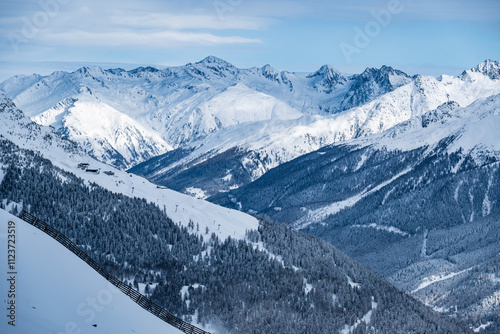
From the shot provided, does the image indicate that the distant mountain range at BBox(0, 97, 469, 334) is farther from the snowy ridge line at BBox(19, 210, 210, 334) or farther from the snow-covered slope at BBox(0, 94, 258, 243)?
the snowy ridge line at BBox(19, 210, 210, 334)

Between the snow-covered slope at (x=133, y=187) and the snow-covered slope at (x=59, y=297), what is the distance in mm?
66974

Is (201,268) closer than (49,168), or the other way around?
(201,268)

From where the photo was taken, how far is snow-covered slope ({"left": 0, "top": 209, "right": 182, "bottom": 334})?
214 feet

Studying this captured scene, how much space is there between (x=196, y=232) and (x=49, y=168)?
1438 inches

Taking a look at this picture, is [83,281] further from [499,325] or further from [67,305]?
[499,325]

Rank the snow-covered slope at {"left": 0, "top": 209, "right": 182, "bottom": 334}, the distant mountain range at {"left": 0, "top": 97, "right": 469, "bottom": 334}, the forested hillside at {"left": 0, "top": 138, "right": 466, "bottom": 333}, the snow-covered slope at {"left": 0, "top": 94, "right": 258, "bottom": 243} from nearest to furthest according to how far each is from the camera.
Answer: the snow-covered slope at {"left": 0, "top": 209, "right": 182, "bottom": 334} < the forested hillside at {"left": 0, "top": 138, "right": 466, "bottom": 333} < the distant mountain range at {"left": 0, "top": 97, "right": 469, "bottom": 334} < the snow-covered slope at {"left": 0, "top": 94, "right": 258, "bottom": 243}

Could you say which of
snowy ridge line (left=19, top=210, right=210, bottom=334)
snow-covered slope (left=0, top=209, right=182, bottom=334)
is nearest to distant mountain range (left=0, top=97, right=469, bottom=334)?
snowy ridge line (left=19, top=210, right=210, bottom=334)

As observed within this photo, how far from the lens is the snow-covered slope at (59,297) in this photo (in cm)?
6531

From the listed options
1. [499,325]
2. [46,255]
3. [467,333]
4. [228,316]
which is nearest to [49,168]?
[228,316]

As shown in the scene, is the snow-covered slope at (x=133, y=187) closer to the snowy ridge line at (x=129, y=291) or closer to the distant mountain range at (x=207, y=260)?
the distant mountain range at (x=207, y=260)

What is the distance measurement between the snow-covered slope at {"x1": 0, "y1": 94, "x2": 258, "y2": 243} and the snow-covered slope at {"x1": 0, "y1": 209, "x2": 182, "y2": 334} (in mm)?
66974

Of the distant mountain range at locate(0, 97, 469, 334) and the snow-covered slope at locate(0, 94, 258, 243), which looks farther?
the snow-covered slope at locate(0, 94, 258, 243)

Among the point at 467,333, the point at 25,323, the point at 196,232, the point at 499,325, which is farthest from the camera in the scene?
the point at 499,325

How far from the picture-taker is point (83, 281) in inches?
3004
